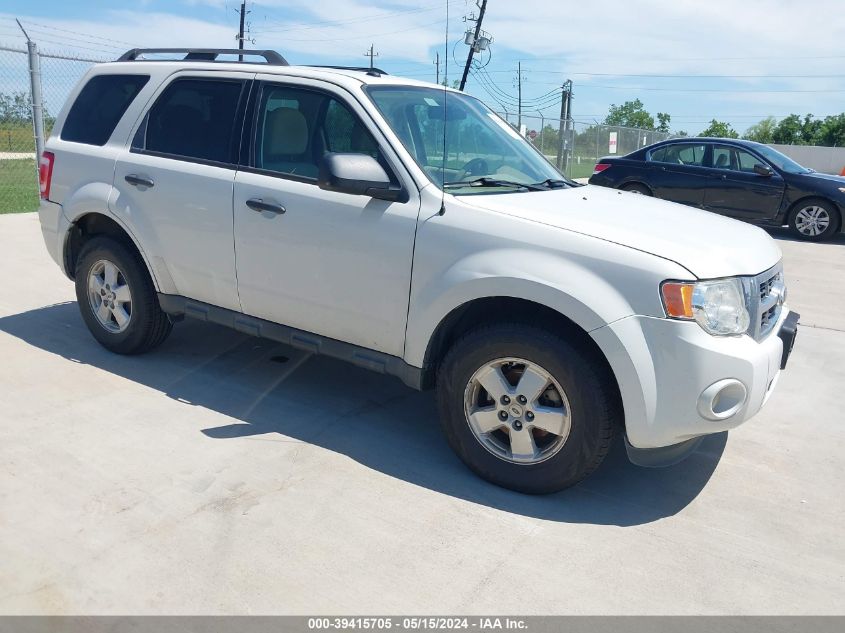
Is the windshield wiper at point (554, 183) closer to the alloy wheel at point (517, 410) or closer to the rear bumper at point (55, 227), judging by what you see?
the alloy wheel at point (517, 410)

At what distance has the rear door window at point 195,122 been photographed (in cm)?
451

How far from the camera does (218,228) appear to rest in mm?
4414

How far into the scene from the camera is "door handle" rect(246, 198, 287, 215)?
13.6 feet

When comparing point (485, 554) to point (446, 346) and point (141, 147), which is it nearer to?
point (446, 346)

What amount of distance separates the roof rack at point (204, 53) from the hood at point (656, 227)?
1825 millimetres

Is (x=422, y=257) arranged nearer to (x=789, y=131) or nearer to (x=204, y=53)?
(x=204, y=53)

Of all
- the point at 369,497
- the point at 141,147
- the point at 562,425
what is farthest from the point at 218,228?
the point at 562,425

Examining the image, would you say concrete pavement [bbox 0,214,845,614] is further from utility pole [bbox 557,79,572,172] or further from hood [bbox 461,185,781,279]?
utility pole [bbox 557,79,572,172]

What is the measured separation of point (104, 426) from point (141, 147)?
72.1 inches

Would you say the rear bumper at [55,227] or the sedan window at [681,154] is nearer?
the rear bumper at [55,227]

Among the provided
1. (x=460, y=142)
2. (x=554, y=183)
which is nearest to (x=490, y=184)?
(x=460, y=142)

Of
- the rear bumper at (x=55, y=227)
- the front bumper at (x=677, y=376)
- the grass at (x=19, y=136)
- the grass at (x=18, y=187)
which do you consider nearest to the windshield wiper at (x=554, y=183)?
the front bumper at (x=677, y=376)

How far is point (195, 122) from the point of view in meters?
4.68

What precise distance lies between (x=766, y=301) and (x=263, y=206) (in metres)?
2.63
